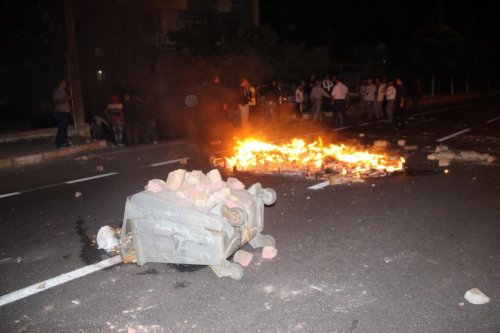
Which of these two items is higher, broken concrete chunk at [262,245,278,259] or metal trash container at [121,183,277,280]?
metal trash container at [121,183,277,280]

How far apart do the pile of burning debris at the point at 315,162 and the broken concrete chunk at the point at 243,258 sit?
3.49 m

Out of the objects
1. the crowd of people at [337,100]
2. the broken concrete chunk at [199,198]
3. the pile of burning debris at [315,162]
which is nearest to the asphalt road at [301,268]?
the pile of burning debris at [315,162]

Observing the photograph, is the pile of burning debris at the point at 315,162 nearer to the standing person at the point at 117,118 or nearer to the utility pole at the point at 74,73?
the standing person at the point at 117,118

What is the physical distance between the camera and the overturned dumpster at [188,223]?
3.89 m

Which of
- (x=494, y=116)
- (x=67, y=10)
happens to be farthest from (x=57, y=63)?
(x=494, y=116)

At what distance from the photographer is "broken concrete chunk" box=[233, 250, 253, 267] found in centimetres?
427

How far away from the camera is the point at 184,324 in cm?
333

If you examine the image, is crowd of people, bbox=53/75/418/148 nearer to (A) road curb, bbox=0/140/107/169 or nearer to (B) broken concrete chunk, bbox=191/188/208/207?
(A) road curb, bbox=0/140/107/169

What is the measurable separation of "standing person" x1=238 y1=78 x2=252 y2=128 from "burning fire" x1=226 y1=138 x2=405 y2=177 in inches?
188

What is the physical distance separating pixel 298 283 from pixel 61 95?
395 inches

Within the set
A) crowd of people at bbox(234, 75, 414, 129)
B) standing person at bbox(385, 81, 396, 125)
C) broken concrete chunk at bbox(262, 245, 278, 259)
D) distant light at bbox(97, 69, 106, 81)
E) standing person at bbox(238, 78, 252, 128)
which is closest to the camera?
broken concrete chunk at bbox(262, 245, 278, 259)

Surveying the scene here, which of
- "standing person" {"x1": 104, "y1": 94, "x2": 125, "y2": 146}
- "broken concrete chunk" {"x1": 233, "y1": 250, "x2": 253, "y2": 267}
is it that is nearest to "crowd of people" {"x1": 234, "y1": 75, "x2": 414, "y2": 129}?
"standing person" {"x1": 104, "y1": 94, "x2": 125, "y2": 146}

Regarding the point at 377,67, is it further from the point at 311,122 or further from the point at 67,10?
the point at 67,10

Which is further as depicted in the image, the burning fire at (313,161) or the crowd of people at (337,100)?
the crowd of people at (337,100)
